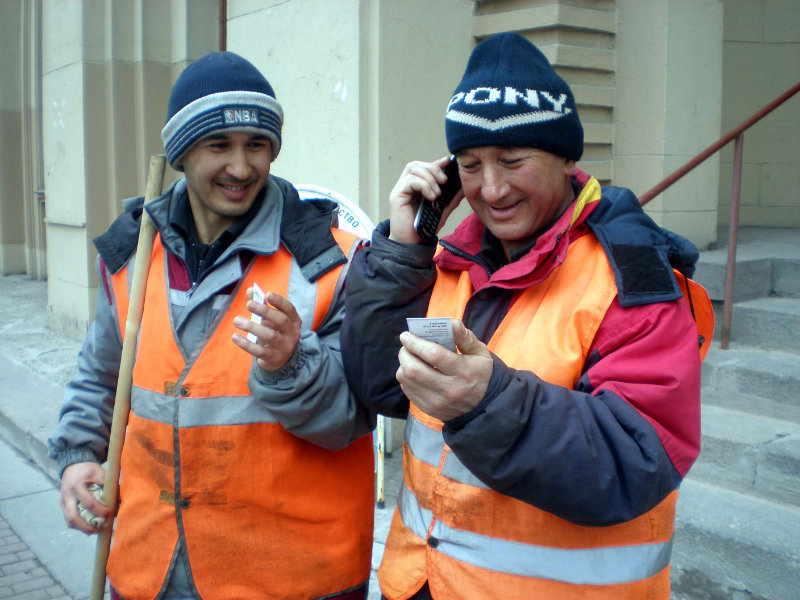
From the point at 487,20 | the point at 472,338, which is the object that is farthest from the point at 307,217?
the point at 487,20

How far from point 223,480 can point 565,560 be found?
0.82m

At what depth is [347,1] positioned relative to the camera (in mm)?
4242

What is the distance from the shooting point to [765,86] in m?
6.46

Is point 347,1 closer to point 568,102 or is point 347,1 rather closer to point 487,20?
point 487,20

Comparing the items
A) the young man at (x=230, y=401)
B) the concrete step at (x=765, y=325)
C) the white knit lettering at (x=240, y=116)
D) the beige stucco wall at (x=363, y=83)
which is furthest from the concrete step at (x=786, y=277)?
the white knit lettering at (x=240, y=116)

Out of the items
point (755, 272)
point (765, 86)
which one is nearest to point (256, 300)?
point (755, 272)

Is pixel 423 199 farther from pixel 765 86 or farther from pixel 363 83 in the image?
pixel 765 86

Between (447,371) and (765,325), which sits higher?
(447,371)

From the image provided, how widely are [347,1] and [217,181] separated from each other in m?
2.61

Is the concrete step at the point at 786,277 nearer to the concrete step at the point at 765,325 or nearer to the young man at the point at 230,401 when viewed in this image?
the concrete step at the point at 765,325

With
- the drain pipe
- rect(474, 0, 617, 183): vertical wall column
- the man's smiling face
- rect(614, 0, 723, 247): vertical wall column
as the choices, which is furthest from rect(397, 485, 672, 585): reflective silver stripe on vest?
the drain pipe

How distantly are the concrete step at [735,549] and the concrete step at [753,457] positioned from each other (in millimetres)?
57

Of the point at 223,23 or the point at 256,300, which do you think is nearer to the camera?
the point at 256,300

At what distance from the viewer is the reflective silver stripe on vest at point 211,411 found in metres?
1.84
